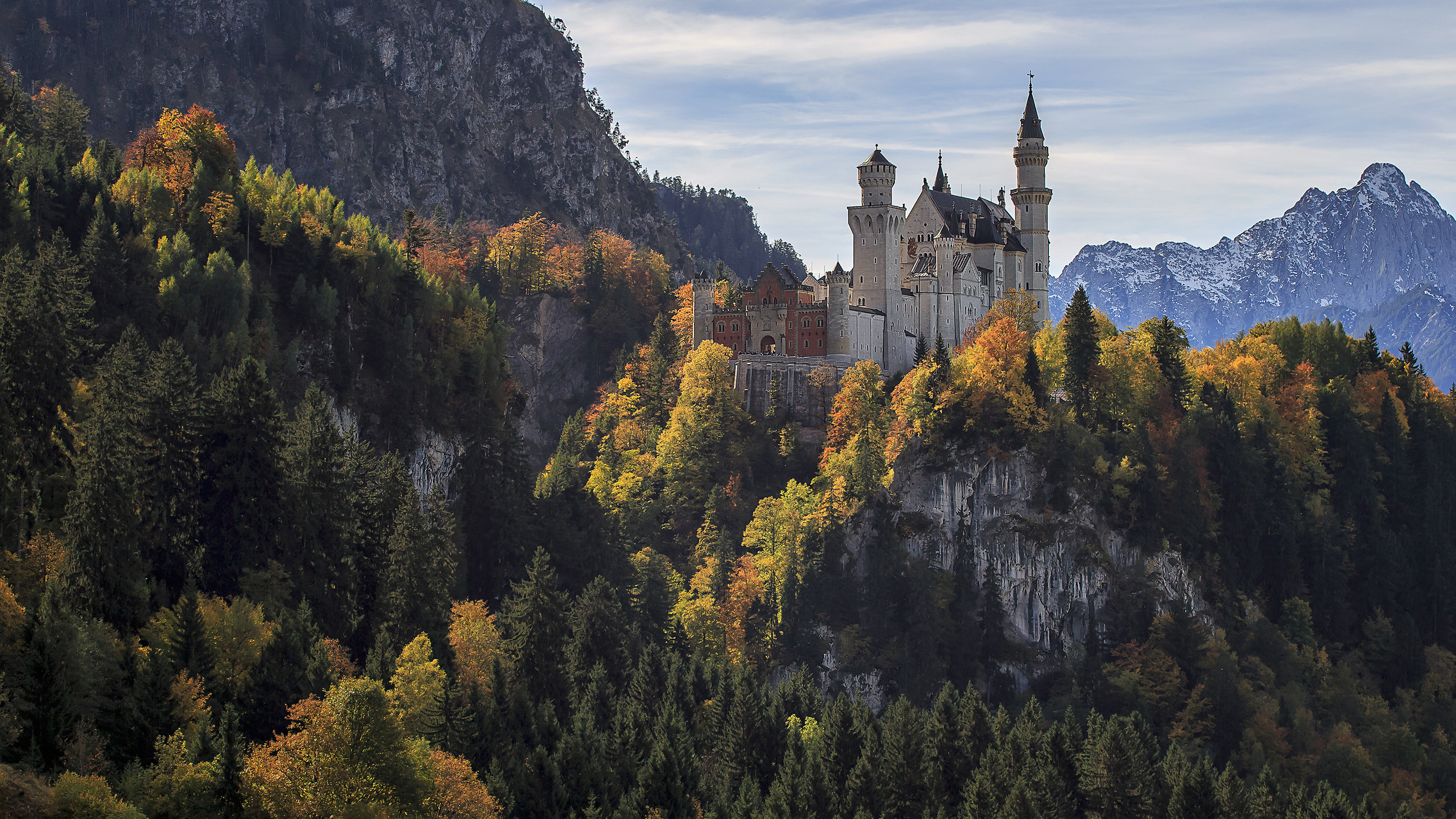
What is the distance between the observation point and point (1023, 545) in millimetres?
111500

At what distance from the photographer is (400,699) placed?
63.3 metres

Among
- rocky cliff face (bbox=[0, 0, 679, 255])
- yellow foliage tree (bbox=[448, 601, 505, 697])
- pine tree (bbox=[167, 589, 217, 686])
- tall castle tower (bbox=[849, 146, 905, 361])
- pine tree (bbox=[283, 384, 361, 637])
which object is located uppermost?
rocky cliff face (bbox=[0, 0, 679, 255])

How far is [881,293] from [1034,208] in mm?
16367

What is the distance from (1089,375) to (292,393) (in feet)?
172

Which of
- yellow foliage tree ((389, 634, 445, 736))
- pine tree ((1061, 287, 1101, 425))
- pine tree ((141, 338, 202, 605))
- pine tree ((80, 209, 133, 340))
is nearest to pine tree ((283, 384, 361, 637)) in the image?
pine tree ((141, 338, 202, 605))

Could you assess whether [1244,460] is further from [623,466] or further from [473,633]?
[473,633]

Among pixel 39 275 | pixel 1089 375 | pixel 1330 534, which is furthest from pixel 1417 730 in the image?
pixel 39 275

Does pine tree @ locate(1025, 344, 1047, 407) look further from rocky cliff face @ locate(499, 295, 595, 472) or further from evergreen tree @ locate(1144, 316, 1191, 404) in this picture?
rocky cliff face @ locate(499, 295, 595, 472)

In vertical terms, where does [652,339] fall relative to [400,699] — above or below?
above

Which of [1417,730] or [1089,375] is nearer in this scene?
[1417,730]

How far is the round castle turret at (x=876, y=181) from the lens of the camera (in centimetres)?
12706

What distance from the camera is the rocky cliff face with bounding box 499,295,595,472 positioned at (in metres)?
150

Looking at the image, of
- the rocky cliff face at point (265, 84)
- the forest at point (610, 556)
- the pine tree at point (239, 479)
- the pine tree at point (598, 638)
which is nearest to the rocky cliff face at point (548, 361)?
the forest at point (610, 556)

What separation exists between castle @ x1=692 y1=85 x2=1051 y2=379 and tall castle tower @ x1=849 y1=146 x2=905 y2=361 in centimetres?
6
